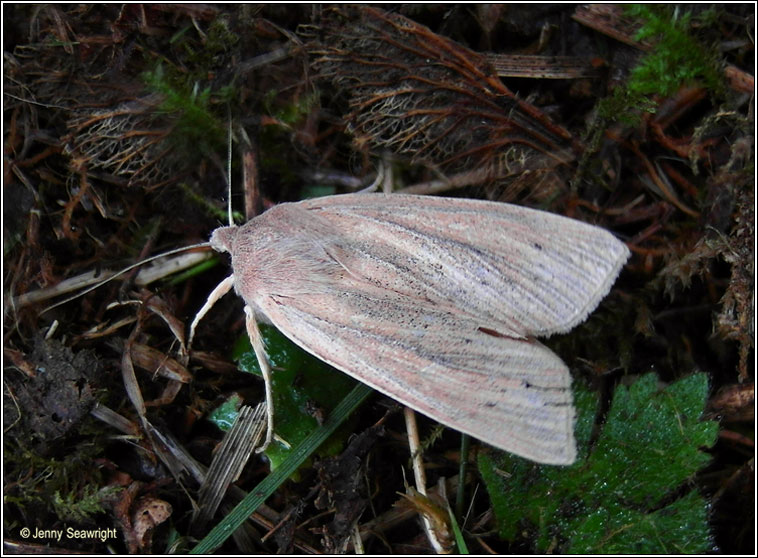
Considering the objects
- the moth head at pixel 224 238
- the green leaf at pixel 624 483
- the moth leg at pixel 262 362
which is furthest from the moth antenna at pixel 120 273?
the green leaf at pixel 624 483

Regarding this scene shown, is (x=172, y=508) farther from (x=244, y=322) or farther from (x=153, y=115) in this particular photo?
(x=153, y=115)

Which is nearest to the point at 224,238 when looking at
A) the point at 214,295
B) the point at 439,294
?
the point at 214,295

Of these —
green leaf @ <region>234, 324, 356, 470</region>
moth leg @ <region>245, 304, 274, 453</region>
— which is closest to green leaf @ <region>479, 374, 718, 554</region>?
green leaf @ <region>234, 324, 356, 470</region>

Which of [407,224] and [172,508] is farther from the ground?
[407,224]

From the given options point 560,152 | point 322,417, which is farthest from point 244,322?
point 560,152

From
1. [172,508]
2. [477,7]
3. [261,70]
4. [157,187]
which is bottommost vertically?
[172,508]

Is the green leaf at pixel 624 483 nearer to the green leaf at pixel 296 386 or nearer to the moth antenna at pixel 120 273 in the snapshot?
the green leaf at pixel 296 386

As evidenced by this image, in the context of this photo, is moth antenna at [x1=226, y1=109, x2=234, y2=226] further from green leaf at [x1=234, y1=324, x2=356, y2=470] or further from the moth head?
green leaf at [x1=234, y1=324, x2=356, y2=470]
